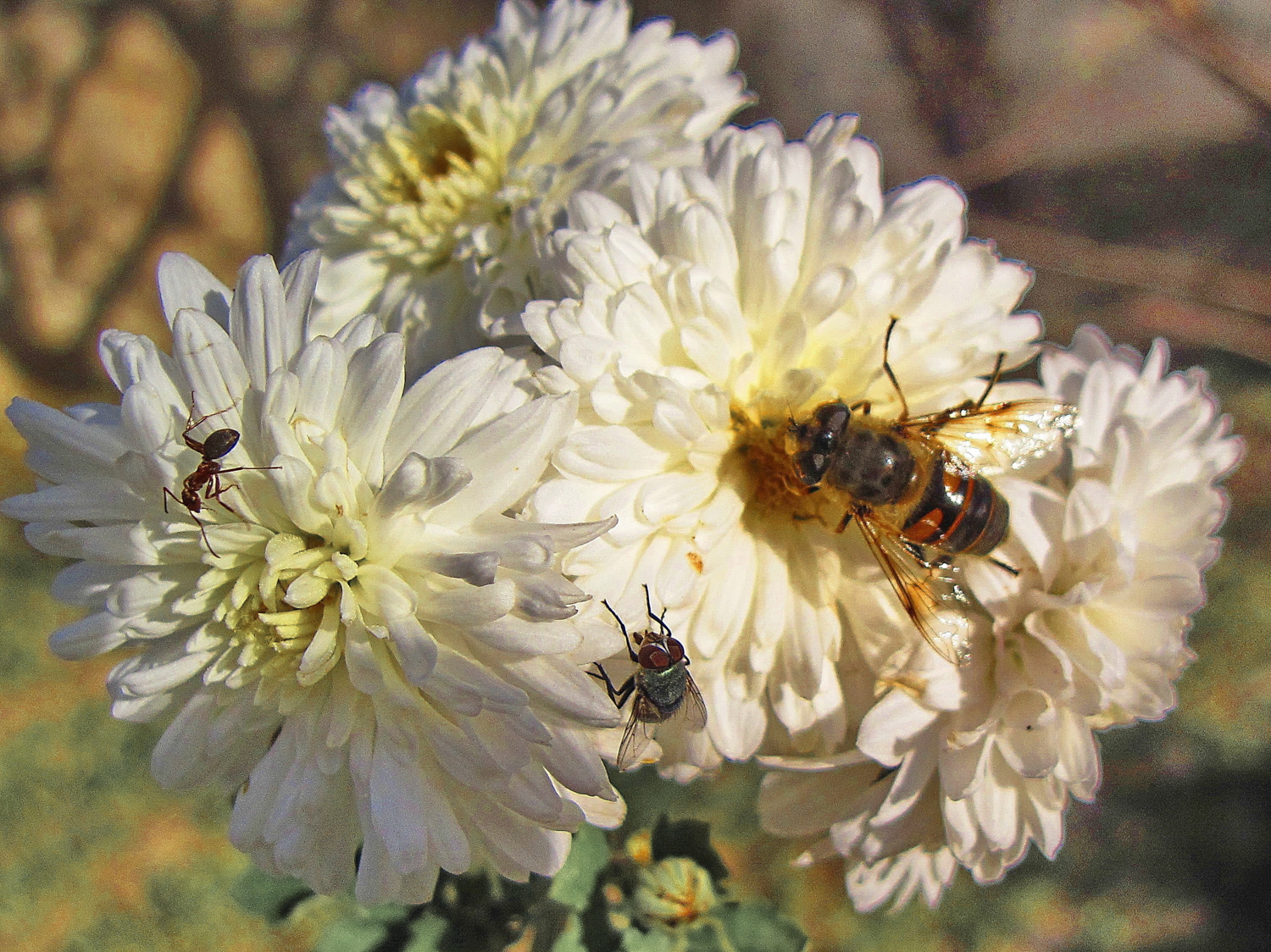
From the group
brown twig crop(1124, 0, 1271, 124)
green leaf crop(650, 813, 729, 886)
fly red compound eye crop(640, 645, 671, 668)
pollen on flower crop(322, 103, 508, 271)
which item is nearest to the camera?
fly red compound eye crop(640, 645, 671, 668)

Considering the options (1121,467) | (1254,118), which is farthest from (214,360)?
(1254,118)

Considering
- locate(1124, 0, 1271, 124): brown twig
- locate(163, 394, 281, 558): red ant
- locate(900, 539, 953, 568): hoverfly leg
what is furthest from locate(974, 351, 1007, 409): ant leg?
locate(1124, 0, 1271, 124): brown twig

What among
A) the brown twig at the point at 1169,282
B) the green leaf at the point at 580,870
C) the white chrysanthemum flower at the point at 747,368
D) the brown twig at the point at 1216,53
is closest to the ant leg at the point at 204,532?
the white chrysanthemum flower at the point at 747,368

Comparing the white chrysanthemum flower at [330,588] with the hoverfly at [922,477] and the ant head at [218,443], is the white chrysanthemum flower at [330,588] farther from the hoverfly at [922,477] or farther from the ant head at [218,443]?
the hoverfly at [922,477]

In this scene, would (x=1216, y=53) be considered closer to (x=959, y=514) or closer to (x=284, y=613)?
(x=959, y=514)

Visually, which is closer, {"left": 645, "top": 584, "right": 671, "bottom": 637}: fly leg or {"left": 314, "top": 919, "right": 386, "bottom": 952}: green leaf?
{"left": 645, "top": 584, "right": 671, "bottom": 637}: fly leg

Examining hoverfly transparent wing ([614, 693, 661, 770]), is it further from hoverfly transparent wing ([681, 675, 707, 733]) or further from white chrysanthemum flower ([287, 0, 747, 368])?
white chrysanthemum flower ([287, 0, 747, 368])

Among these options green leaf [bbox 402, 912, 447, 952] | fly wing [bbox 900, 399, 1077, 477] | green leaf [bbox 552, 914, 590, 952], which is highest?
fly wing [bbox 900, 399, 1077, 477]

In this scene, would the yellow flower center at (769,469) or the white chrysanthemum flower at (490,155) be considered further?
the white chrysanthemum flower at (490,155)
